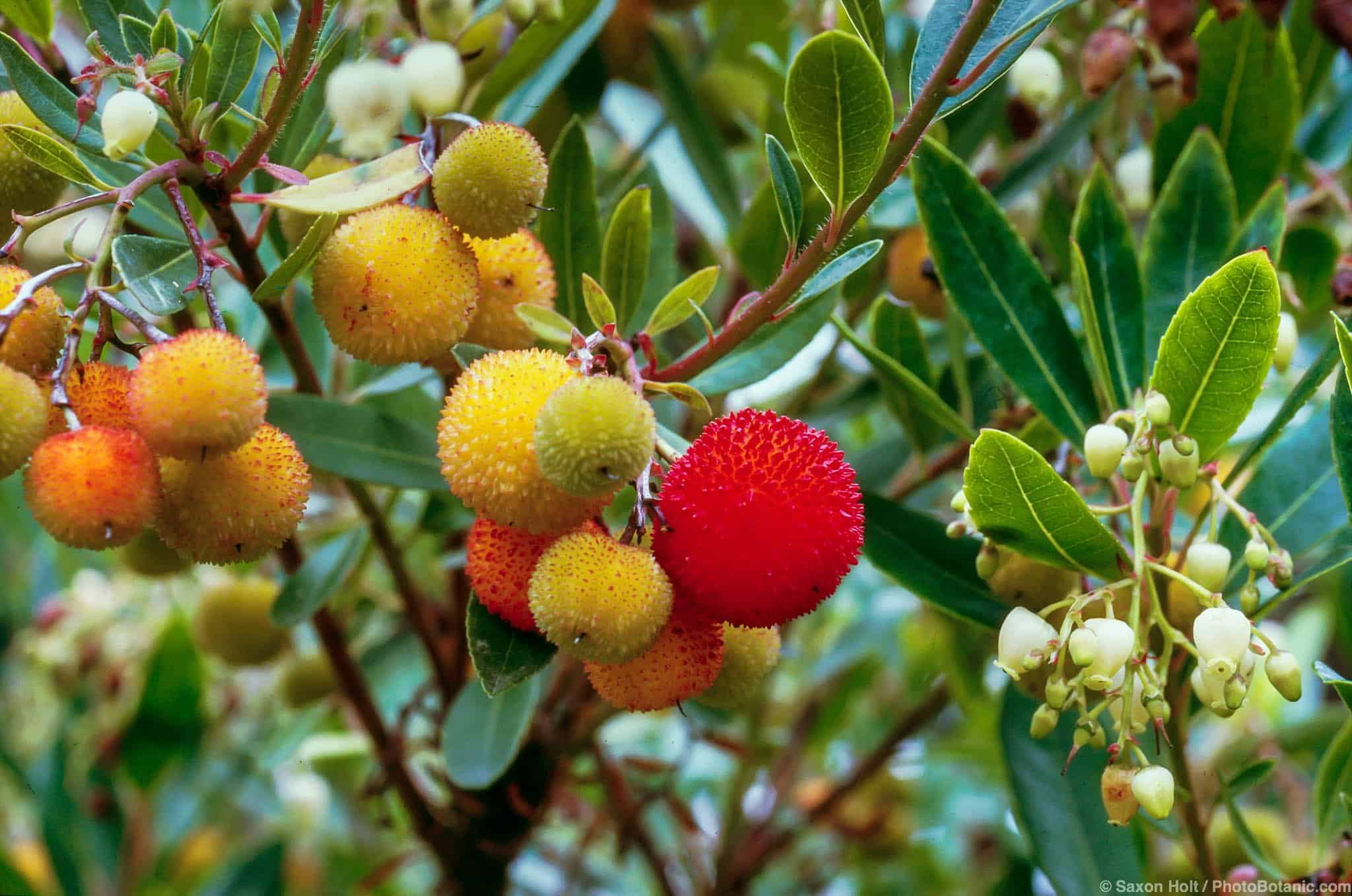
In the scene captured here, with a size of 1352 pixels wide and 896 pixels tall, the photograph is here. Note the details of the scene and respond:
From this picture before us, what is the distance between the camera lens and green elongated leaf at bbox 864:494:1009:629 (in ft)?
3.42

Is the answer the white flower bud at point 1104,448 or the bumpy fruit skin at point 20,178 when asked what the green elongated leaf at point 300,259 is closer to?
the bumpy fruit skin at point 20,178

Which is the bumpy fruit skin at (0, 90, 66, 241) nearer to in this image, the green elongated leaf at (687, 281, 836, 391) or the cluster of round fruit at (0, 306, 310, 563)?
the cluster of round fruit at (0, 306, 310, 563)

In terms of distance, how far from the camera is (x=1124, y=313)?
1115 millimetres

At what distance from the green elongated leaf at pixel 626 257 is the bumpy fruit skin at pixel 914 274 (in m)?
0.37

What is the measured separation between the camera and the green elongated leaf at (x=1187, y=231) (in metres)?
1.15

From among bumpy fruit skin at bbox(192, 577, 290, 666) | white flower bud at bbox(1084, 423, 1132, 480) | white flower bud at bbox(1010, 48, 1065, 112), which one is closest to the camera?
white flower bud at bbox(1084, 423, 1132, 480)

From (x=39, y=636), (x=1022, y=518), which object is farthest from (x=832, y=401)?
(x=39, y=636)

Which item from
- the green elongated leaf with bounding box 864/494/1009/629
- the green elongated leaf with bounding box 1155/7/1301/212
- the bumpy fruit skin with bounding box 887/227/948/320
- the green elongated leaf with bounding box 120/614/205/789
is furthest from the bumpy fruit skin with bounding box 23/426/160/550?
the green elongated leaf with bounding box 120/614/205/789

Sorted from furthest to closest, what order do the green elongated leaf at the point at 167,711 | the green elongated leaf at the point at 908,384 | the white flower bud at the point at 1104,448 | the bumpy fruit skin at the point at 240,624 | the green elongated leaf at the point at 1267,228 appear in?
the green elongated leaf at the point at 167,711 < the bumpy fruit skin at the point at 240,624 < the green elongated leaf at the point at 1267,228 < the green elongated leaf at the point at 908,384 < the white flower bud at the point at 1104,448

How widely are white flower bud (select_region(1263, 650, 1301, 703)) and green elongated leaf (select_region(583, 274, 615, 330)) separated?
49cm

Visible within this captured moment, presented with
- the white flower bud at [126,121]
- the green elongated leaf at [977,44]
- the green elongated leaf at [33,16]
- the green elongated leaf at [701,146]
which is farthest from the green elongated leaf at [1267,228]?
the green elongated leaf at [33,16]

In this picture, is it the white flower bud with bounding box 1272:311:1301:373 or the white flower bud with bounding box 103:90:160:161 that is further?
the white flower bud with bounding box 1272:311:1301:373

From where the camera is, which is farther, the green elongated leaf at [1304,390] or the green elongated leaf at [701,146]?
the green elongated leaf at [701,146]

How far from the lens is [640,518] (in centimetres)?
82
